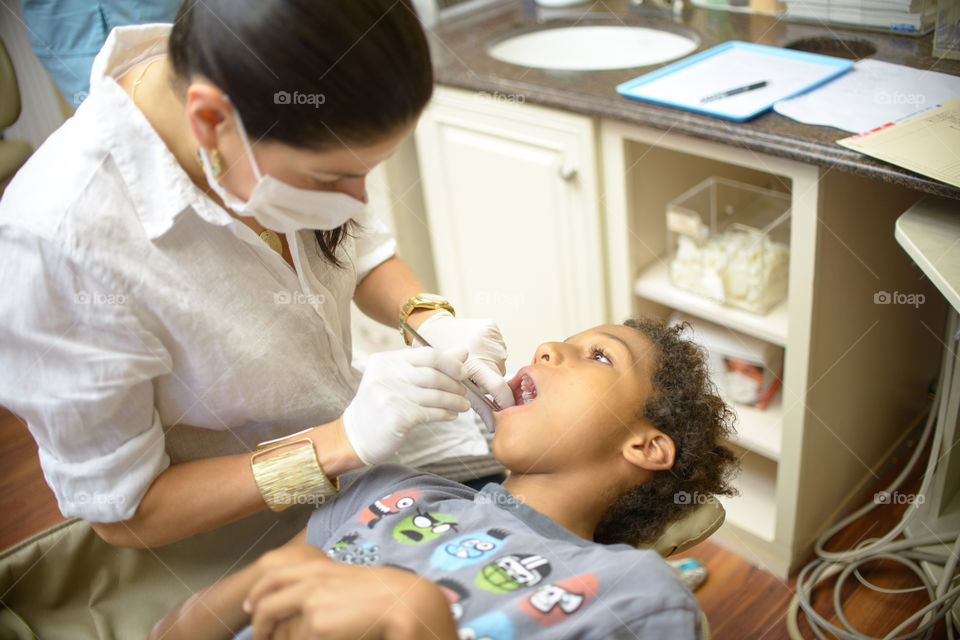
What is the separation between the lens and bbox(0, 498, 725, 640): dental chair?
105 centimetres

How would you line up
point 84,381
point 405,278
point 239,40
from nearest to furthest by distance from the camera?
point 239,40 → point 84,381 → point 405,278

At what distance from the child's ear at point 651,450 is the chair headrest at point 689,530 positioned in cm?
8

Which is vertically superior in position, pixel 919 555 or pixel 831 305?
pixel 831 305

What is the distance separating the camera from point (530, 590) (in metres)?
0.99

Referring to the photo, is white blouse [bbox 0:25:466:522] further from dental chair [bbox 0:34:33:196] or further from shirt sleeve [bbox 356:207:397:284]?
dental chair [bbox 0:34:33:196]

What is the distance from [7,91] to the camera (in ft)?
6.90

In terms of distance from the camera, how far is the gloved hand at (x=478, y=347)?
129 cm

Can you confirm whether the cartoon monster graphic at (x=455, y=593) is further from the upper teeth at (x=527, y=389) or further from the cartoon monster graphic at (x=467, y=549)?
the upper teeth at (x=527, y=389)

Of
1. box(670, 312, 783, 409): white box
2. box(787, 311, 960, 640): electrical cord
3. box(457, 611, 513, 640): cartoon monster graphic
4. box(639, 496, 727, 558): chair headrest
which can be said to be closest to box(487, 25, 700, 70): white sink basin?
box(670, 312, 783, 409): white box

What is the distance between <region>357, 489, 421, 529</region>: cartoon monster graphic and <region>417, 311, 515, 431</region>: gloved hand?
0.60 ft

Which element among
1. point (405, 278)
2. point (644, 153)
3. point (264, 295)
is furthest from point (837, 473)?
point (264, 295)

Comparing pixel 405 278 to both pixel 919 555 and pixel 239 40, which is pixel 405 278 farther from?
pixel 919 555

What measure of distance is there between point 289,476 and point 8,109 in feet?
5.22

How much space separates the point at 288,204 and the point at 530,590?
545 millimetres
